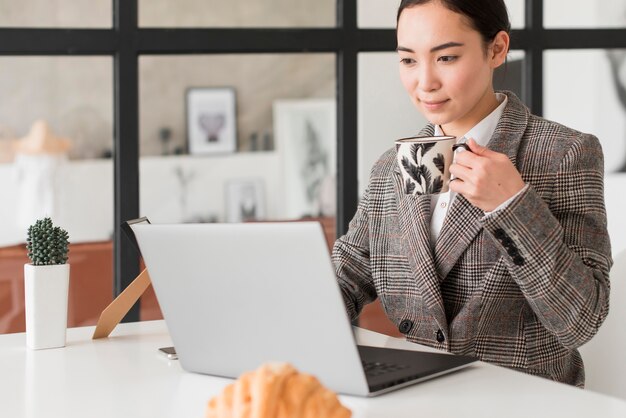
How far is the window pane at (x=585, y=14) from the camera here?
2703 millimetres

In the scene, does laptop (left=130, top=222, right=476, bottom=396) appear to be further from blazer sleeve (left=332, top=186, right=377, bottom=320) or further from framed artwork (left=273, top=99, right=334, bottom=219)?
framed artwork (left=273, top=99, right=334, bottom=219)

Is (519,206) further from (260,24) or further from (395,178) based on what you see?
(260,24)

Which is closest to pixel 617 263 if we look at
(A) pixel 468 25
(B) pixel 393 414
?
(A) pixel 468 25

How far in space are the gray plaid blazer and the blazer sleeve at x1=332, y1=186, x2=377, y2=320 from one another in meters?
0.02

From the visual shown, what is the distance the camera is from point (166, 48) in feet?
7.57

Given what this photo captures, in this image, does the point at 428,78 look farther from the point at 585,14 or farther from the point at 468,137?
the point at 585,14

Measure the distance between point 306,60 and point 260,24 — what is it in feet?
0.51

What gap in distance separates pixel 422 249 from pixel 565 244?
0.85 ft

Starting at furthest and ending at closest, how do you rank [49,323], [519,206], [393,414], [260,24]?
[260,24] < [49,323] < [519,206] < [393,414]

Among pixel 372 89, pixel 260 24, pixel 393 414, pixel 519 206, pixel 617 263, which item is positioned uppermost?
pixel 260 24

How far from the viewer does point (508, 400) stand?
1086 millimetres

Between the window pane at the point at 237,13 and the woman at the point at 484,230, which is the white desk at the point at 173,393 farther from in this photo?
the window pane at the point at 237,13

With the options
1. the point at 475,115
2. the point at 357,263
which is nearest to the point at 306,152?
the point at 357,263

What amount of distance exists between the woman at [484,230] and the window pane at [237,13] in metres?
0.82
